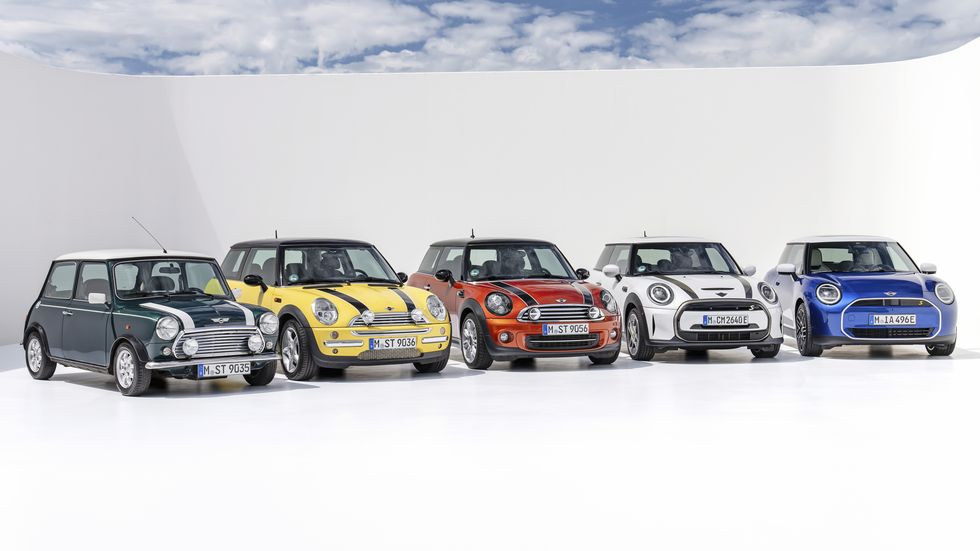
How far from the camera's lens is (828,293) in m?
11.2

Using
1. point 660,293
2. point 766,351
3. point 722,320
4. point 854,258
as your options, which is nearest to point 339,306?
point 660,293

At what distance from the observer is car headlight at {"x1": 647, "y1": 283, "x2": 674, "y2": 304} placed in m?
10.9

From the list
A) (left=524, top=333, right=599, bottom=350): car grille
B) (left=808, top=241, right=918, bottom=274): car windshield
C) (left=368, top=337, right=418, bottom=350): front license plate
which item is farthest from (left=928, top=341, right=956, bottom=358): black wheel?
(left=368, top=337, right=418, bottom=350): front license plate

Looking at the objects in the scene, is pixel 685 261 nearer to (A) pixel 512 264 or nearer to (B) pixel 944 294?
(A) pixel 512 264

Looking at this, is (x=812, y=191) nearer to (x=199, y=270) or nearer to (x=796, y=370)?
(x=796, y=370)

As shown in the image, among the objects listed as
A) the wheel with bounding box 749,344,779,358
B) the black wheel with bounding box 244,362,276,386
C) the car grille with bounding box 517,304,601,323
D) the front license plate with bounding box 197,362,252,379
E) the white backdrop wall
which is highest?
the white backdrop wall

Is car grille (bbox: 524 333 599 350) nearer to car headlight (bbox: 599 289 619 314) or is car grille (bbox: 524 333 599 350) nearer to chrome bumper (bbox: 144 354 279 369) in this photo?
car headlight (bbox: 599 289 619 314)

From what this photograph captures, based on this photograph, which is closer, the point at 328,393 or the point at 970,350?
the point at 328,393

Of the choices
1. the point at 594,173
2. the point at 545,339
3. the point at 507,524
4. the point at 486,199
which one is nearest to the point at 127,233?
the point at 486,199

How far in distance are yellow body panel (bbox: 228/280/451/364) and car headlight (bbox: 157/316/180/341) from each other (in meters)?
1.30

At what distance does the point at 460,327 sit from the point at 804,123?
7.80 m

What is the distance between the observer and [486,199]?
53.0 feet

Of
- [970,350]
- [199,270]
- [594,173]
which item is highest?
[594,173]

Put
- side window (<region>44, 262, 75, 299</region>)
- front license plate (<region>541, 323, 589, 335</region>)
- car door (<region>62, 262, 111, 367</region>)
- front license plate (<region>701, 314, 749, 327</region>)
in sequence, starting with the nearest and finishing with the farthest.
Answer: car door (<region>62, 262, 111, 367</region>) → side window (<region>44, 262, 75, 299</region>) → front license plate (<region>541, 323, 589, 335</region>) → front license plate (<region>701, 314, 749, 327</region>)
